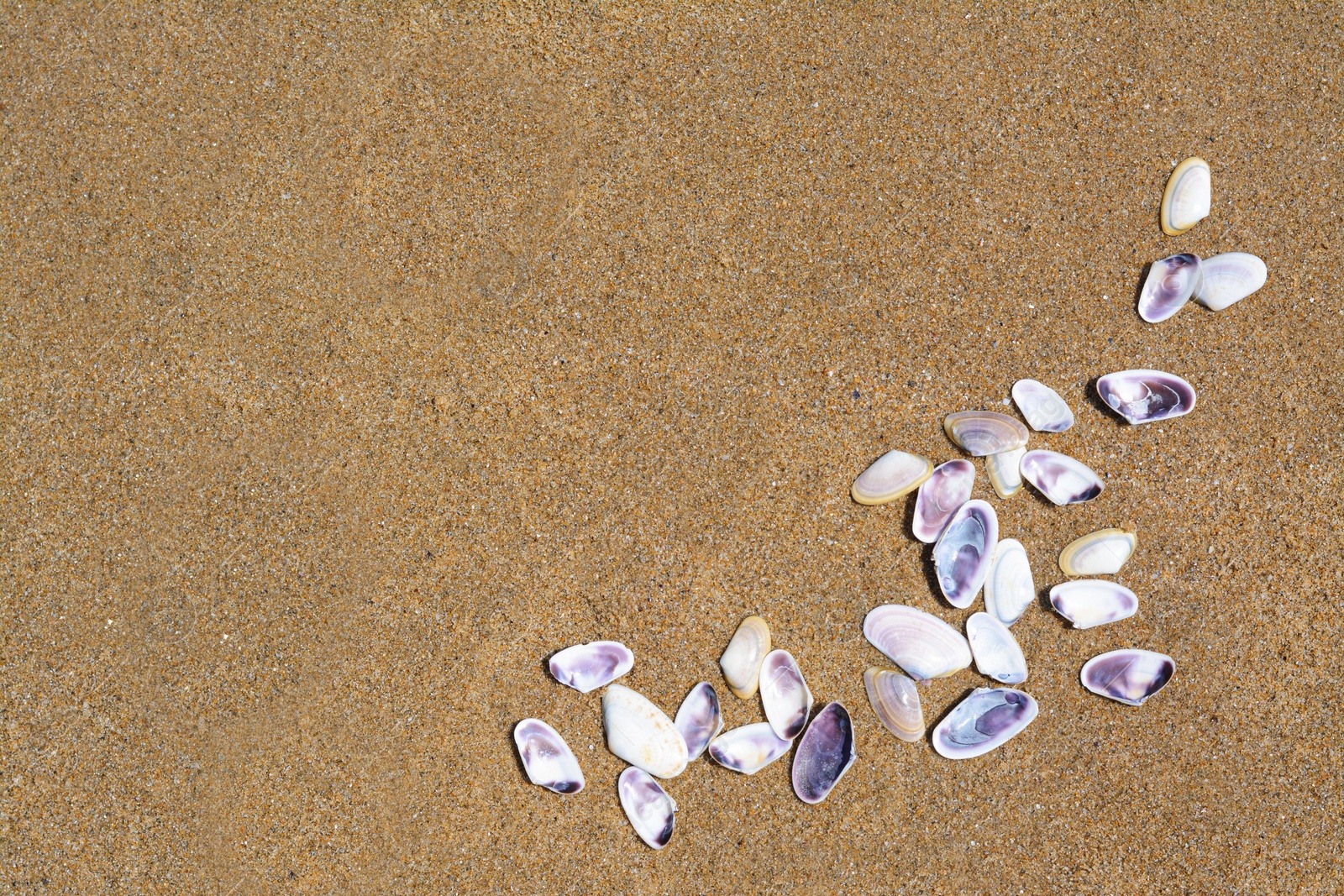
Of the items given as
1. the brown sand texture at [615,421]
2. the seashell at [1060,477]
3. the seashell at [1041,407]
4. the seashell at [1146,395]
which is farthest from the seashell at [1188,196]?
the seashell at [1060,477]

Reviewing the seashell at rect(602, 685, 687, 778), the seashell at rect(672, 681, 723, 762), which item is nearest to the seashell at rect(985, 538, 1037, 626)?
the seashell at rect(672, 681, 723, 762)

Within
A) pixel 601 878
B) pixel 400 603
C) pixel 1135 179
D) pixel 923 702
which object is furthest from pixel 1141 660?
pixel 400 603

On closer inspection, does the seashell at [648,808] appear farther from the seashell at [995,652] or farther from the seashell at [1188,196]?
the seashell at [1188,196]

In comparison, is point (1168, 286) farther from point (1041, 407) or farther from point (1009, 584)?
point (1009, 584)

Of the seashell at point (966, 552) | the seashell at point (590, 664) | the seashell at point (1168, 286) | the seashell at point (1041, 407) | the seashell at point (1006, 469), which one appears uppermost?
the seashell at point (1168, 286)

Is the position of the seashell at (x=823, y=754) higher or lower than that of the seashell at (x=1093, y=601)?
lower

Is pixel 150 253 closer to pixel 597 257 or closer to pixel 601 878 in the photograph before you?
pixel 597 257
